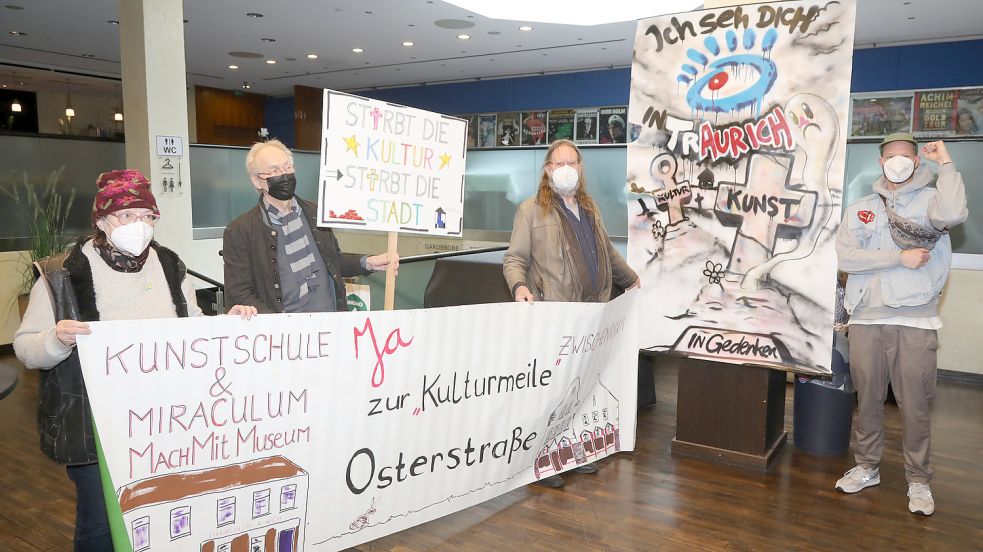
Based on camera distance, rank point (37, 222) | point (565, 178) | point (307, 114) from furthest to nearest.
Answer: point (307, 114), point (37, 222), point (565, 178)

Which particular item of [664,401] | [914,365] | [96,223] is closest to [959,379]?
[664,401]

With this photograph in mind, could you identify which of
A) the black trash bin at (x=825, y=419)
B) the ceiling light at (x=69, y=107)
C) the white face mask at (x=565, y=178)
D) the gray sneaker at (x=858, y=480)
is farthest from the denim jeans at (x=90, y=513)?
the ceiling light at (x=69, y=107)

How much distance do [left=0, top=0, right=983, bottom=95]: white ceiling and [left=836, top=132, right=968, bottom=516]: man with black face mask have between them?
456 cm

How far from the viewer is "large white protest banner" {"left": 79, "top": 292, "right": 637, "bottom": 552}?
1873 millimetres

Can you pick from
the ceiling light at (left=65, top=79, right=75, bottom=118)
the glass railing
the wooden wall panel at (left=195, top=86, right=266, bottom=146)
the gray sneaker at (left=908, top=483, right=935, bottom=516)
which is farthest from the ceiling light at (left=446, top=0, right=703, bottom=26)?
the ceiling light at (left=65, top=79, right=75, bottom=118)

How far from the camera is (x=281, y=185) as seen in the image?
2.43m

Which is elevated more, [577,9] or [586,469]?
[577,9]

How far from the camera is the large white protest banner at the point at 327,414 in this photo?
1.87m

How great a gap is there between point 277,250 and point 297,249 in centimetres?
8

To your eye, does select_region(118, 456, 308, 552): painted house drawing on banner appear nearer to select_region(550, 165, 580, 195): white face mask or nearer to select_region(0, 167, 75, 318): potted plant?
select_region(550, 165, 580, 195): white face mask

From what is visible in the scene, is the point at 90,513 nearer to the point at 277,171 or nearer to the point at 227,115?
the point at 277,171

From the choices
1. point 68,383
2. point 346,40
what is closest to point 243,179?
point 346,40

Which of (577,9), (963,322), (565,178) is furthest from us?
(577,9)

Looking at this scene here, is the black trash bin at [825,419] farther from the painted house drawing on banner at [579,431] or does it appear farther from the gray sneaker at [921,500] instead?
the painted house drawing on banner at [579,431]
